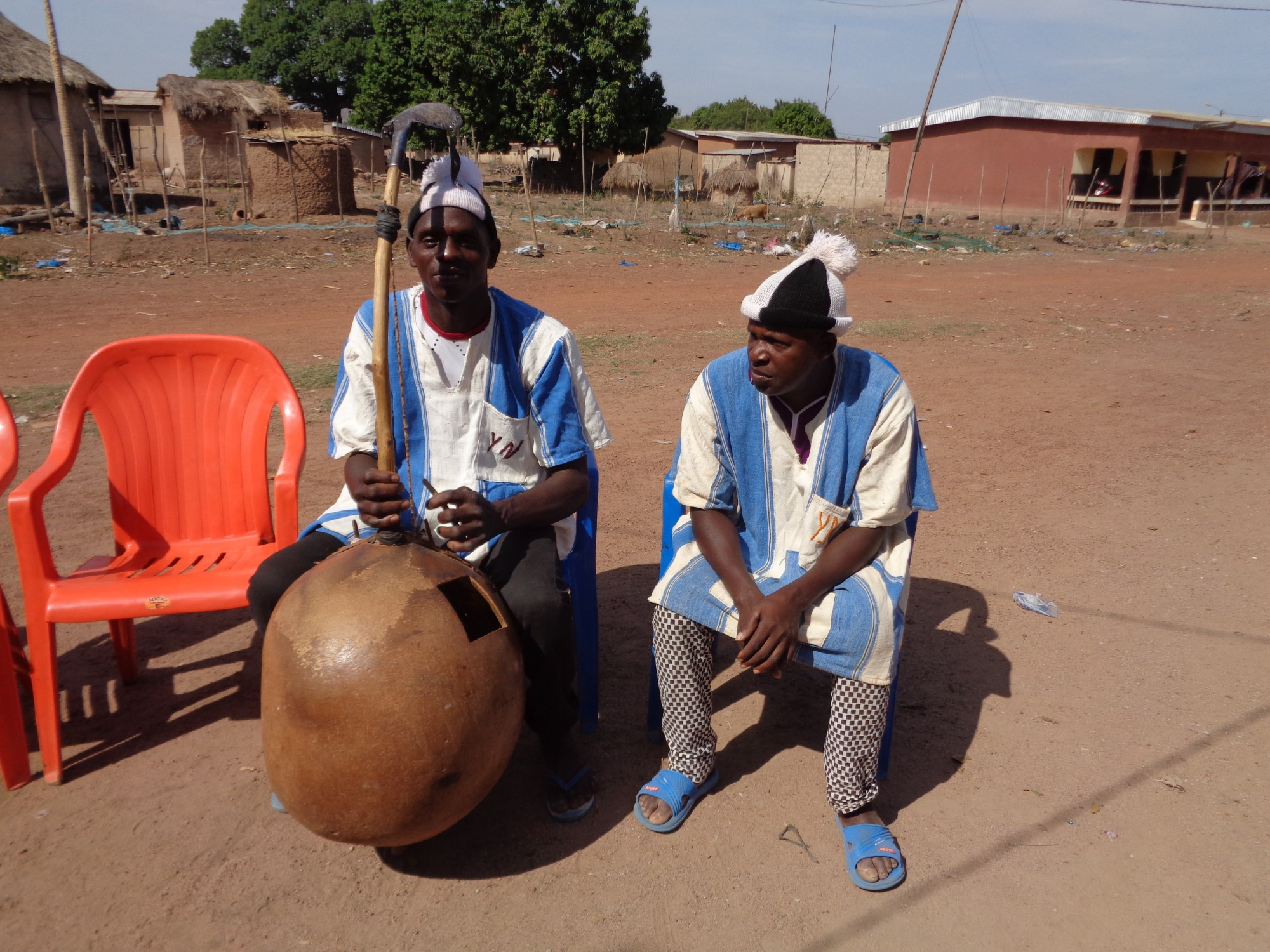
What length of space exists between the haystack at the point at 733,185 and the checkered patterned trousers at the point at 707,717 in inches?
1050

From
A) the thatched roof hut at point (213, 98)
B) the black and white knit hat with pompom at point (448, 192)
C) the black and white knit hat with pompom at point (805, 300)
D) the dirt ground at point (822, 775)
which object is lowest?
the dirt ground at point (822, 775)

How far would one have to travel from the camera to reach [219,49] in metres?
54.8

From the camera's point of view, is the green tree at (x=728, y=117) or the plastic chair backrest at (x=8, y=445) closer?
the plastic chair backrest at (x=8, y=445)

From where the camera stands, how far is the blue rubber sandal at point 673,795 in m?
2.64

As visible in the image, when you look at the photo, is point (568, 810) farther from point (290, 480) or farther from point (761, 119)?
point (761, 119)

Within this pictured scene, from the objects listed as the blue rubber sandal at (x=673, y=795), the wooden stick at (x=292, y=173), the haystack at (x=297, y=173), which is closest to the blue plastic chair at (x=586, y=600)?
the blue rubber sandal at (x=673, y=795)

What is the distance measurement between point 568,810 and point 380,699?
2.90 feet

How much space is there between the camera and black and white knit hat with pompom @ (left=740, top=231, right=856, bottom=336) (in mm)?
2438

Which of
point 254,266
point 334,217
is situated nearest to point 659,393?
point 254,266

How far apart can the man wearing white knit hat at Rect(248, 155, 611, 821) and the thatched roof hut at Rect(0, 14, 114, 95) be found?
62.4 ft

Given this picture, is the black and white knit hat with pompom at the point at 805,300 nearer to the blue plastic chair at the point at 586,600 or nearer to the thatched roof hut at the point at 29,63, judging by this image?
the blue plastic chair at the point at 586,600

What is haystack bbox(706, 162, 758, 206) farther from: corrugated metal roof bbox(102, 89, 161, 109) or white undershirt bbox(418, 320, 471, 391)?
white undershirt bbox(418, 320, 471, 391)

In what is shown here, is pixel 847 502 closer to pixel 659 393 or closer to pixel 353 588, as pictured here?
pixel 353 588

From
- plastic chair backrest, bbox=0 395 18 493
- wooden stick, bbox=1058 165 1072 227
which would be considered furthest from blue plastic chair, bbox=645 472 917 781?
wooden stick, bbox=1058 165 1072 227
